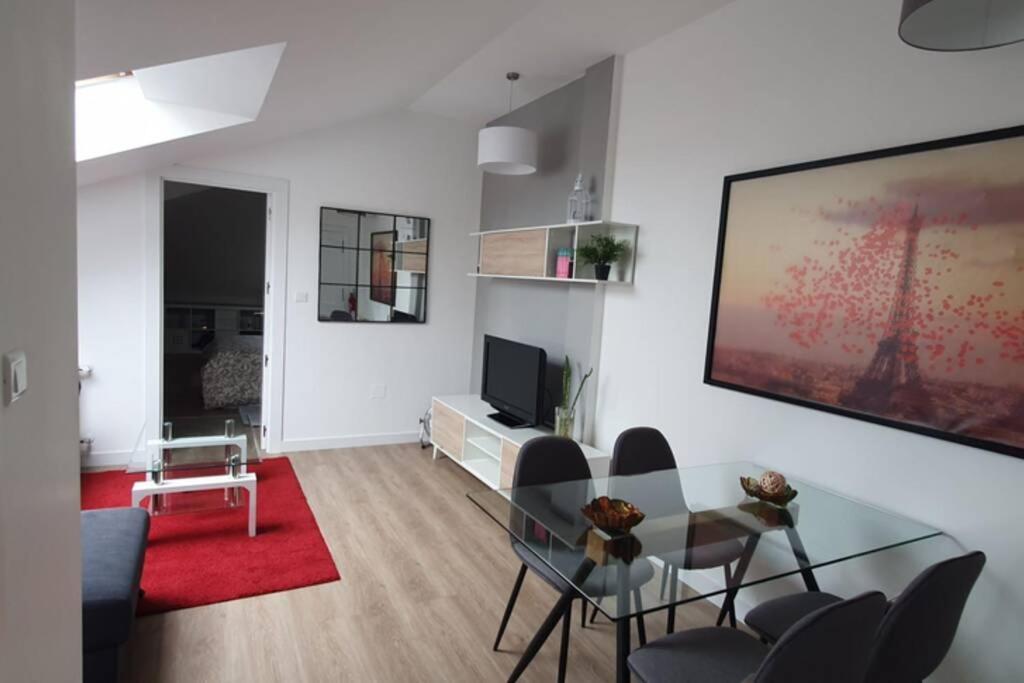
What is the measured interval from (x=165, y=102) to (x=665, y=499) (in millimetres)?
3367

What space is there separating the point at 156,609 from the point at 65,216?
191 centimetres

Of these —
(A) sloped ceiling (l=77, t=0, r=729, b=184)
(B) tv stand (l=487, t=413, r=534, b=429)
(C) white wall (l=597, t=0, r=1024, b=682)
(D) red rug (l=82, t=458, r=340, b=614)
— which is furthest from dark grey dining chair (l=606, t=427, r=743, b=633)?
(A) sloped ceiling (l=77, t=0, r=729, b=184)

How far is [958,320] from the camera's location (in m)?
1.92

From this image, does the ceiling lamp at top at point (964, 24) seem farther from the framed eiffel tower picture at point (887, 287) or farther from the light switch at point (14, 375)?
the light switch at point (14, 375)

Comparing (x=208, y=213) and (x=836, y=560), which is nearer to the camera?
(x=836, y=560)

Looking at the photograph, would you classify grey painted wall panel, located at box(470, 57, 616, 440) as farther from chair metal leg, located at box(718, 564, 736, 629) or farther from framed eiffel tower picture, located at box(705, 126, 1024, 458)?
chair metal leg, located at box(718, 564, 736, 629)

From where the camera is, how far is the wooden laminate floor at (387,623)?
2.23 meters

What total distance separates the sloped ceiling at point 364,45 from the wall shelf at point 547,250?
102 centimetres

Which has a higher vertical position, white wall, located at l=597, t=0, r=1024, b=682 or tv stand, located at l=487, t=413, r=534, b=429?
white wall, located at l=597, t=0, r=1024, b=682

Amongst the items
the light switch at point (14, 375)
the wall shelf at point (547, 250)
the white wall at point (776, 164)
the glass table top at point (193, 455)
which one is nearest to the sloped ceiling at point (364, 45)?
the white wall at point (776, 164)

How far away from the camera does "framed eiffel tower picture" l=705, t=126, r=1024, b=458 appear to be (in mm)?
1823

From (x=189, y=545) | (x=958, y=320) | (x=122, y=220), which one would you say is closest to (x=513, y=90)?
(x=122, y=220)

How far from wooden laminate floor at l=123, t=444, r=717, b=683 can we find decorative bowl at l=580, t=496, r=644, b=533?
2.65ft

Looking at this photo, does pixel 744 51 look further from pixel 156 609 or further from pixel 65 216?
pixel 156 609
